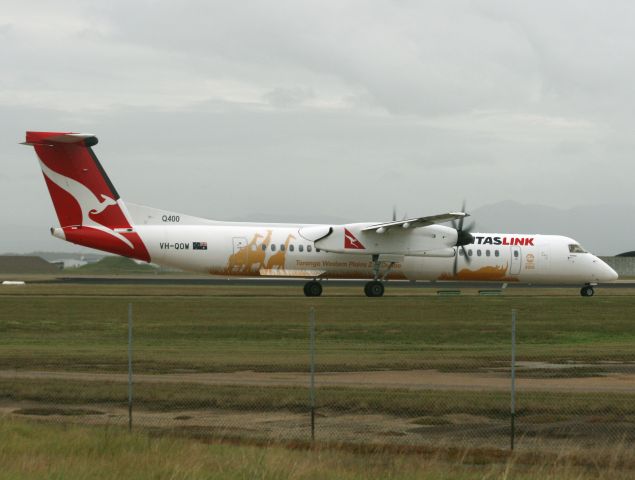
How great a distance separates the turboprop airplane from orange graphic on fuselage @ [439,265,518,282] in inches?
2.0

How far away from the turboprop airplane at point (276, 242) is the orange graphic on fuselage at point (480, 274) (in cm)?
5

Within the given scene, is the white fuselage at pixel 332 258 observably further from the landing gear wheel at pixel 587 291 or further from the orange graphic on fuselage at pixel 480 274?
the landing gear wheel at pixel 587 291

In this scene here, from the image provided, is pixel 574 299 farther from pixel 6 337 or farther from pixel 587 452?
pixel 587 452

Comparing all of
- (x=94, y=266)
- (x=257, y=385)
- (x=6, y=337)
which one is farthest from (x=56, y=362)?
(x=94, y=266)

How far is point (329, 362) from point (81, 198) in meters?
24.8

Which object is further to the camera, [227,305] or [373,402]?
[227,305]

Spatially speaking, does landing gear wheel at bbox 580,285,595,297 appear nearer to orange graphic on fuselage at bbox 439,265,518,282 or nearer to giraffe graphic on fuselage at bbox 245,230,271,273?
orange graphic on fuselage at bbox 439,265,518,282

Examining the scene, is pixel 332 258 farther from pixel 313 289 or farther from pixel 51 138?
pixel 51 138

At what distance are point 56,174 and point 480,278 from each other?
70.9ft

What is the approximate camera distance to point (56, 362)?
23.0 metres

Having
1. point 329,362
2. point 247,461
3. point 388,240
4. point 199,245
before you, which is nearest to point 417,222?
point 388,240

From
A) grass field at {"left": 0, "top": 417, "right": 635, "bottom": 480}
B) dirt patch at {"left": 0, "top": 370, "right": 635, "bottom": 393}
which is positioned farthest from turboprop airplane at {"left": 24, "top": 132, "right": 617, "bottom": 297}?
grass field at {"left": 0, "top": 417, "right": 635, "bottom": 480}

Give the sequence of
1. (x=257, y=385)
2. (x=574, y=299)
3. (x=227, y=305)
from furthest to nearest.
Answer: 1. (x=574, y=299)
2. (x=227, y=305)
3. (x=257, y=385)

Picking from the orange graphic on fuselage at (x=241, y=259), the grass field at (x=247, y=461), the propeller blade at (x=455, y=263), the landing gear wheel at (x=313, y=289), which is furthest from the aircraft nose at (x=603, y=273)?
the grass field at (x=247, y=461)
